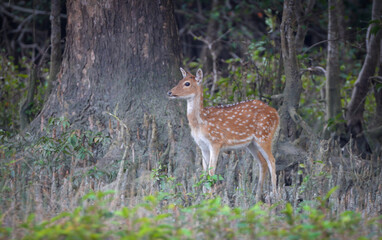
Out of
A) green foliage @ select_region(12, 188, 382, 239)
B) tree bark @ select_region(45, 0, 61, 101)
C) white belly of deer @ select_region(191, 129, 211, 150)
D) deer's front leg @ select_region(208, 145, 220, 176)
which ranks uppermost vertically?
tree bark @ select_region(45, 0, 61, 101)

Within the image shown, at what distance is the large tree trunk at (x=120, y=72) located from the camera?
24.0 ft

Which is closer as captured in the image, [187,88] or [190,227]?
[190,227]

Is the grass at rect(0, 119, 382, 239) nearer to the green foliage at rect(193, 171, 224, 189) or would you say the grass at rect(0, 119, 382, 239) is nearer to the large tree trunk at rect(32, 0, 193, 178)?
the green foliage at rect(193, 171, 224, 189)

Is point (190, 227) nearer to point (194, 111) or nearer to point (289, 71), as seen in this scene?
point (194, 111)

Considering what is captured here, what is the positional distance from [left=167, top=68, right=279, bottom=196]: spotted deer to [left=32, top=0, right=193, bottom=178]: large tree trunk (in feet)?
1.13

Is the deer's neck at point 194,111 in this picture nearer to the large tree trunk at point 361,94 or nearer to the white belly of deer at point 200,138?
the white belly of deer at point 200,138

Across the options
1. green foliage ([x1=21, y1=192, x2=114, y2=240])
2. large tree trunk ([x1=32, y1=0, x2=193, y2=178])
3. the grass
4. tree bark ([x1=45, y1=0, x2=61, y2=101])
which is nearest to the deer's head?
large tree trunk ([x1=32, y1=0, x2=193, y2=178])

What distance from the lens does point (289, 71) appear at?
8242 mm

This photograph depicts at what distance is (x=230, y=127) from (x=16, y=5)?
9.91 metres

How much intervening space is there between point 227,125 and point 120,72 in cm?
170

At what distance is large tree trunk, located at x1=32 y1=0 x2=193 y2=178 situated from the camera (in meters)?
7.30

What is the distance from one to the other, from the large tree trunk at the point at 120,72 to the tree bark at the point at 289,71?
6.25 ft

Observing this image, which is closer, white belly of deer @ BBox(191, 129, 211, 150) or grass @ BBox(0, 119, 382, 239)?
grass @ BBox(0, 119, 382, 239)

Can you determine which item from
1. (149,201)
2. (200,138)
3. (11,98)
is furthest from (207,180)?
(11,98)
